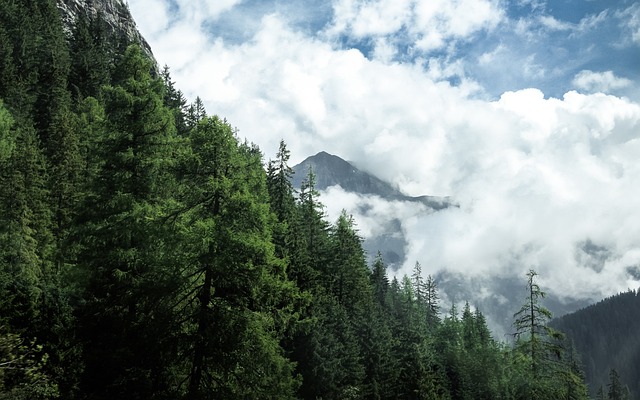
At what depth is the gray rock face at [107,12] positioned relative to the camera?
307 ft

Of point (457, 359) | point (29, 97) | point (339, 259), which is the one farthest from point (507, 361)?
point (29, 97)

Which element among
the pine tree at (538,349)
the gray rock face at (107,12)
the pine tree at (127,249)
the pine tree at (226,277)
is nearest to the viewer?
the pine tree at (226,277)

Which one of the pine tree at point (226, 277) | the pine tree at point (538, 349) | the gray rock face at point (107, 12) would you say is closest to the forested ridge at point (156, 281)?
the pine tree at point (226, 277)

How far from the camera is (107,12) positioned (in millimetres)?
104250

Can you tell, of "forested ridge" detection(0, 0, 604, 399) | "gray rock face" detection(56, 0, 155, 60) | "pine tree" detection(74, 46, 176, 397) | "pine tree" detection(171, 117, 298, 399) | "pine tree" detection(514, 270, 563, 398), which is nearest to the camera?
"pine tree" detection(171, 117, 298, 399)

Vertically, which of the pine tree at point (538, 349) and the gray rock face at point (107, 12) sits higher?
the gray rock face at point (107, 12)

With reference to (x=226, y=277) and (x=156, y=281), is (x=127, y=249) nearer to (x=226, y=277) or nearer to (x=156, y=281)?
(x=156, y=281)

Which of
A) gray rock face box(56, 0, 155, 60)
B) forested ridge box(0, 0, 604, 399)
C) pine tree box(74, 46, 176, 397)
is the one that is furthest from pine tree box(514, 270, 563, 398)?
gray rock face box(56, 0, 155, 60)

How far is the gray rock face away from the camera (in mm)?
93531

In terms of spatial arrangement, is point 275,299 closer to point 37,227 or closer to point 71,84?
point 37,227

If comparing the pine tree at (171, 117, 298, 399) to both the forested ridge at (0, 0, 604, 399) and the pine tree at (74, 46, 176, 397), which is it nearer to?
the forested ridge at (0, 0, 604, 399)

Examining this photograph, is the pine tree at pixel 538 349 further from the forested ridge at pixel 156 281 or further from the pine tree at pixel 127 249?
the pine tree at pixel 127 249

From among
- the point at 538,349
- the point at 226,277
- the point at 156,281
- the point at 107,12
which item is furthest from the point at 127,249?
the point at 107,12

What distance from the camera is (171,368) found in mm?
15328
